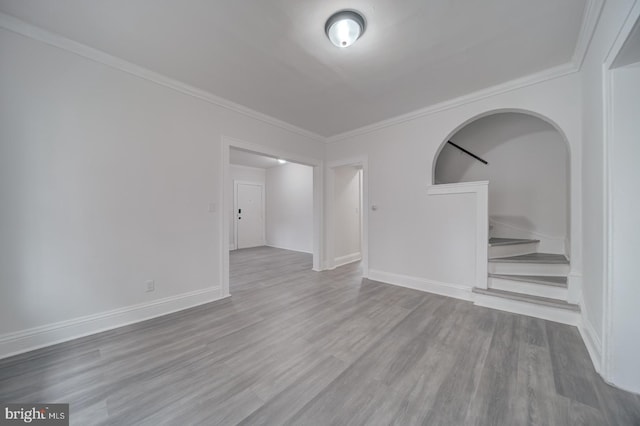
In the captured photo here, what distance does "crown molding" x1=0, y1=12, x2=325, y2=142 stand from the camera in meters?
1.79

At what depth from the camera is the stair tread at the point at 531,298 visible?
2264mm

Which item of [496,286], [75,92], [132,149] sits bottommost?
[496,286]

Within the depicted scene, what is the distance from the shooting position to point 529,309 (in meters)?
2.43

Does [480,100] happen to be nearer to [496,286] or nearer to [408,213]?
[408,213]

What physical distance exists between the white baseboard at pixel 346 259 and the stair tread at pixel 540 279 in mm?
2680

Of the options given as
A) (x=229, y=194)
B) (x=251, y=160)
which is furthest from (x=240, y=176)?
(x=229, y=194)

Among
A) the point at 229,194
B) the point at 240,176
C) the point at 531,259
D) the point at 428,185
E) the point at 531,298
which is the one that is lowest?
the point at 531,298

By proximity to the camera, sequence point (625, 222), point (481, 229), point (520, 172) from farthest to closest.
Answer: point (520, 172), point (481, 229), point (625, 222)

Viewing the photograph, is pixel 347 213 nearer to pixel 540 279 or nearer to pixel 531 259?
pixel 531 259

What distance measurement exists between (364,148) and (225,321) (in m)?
3.35

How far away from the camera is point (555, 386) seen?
148 centimetres

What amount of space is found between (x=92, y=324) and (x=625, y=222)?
14.0 feet

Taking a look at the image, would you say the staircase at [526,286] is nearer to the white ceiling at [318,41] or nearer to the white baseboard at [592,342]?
the white baseboard at [592,342]

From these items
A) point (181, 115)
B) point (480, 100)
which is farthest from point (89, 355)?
point (480, 100)
